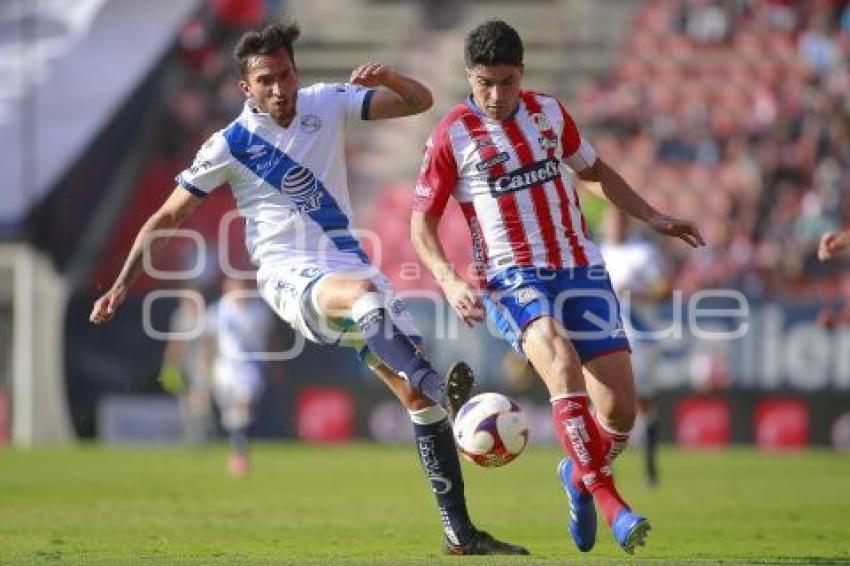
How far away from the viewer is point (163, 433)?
26.9m

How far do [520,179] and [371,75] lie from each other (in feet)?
3.15

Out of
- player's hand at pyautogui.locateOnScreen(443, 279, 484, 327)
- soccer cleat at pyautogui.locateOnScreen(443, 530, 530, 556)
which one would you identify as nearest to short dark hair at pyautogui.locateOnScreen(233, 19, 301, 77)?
player's hand at pyautogui.locateOnScreen(443, 279, 484, 327)

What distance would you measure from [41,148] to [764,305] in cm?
1169

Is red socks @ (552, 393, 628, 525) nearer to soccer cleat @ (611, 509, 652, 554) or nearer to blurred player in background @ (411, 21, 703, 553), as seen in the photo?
blurred player in background @ (411, 21, 703, 553)

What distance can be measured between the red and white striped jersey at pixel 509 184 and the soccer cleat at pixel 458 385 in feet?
2.48

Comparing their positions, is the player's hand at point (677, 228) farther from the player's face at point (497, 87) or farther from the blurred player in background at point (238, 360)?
the blurred player in background at point (238, 360)

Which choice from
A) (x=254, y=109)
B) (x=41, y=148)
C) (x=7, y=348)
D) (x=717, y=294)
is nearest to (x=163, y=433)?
(x=7, y=348)

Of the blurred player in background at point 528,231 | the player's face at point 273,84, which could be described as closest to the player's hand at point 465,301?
the blurred player in background at point 528,231

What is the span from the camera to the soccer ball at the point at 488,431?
8.88 metres

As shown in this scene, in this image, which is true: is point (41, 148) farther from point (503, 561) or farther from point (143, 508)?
point (503, 561)

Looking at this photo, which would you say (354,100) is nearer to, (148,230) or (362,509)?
(148,230)

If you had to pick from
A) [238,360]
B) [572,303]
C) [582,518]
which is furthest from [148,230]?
[238,360]

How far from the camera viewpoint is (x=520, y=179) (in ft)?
30.7

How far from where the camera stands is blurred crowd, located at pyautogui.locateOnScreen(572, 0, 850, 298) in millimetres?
25797
